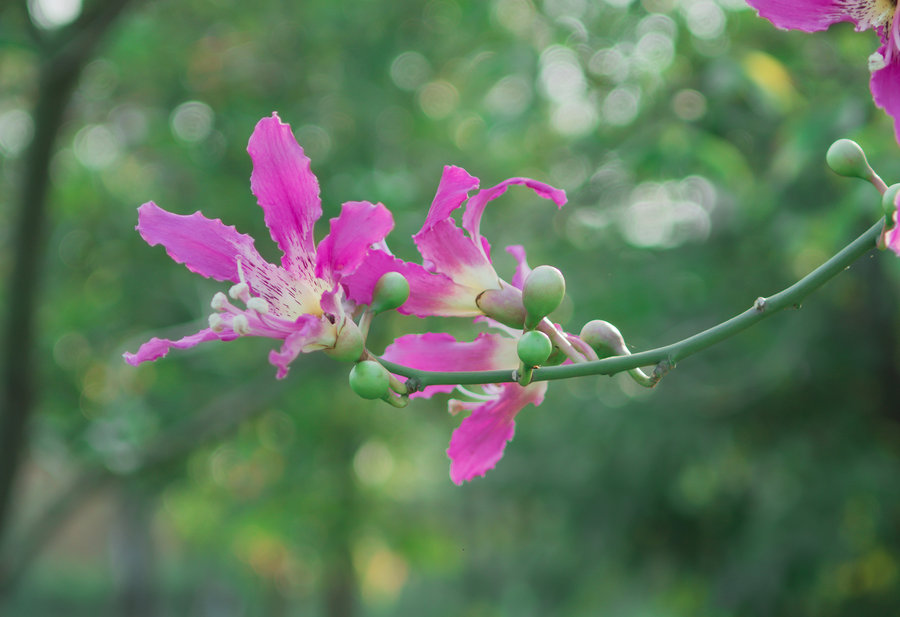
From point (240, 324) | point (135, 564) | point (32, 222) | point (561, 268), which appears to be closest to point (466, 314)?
point (240, 324)

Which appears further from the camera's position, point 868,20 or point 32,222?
point 32,222

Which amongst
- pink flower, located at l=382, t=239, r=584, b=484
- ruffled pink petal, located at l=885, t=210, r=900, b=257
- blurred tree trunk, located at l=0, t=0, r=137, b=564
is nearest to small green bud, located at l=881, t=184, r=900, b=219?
ruffled pink petal, located at l=885, t=210, r=900, b=257

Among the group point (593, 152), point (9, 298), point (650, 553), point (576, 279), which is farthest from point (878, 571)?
point (9, 298)

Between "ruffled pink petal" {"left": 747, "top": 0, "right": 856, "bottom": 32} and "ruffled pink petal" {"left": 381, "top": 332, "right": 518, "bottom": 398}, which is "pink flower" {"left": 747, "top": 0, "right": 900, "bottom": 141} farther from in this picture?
"ruffled pink petal" {"left": 381, "top": 332, "right": 518, "bottom": 398}

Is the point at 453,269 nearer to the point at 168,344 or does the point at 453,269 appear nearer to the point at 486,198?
the point at 486,198

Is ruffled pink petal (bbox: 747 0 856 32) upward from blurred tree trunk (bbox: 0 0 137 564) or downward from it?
upward
